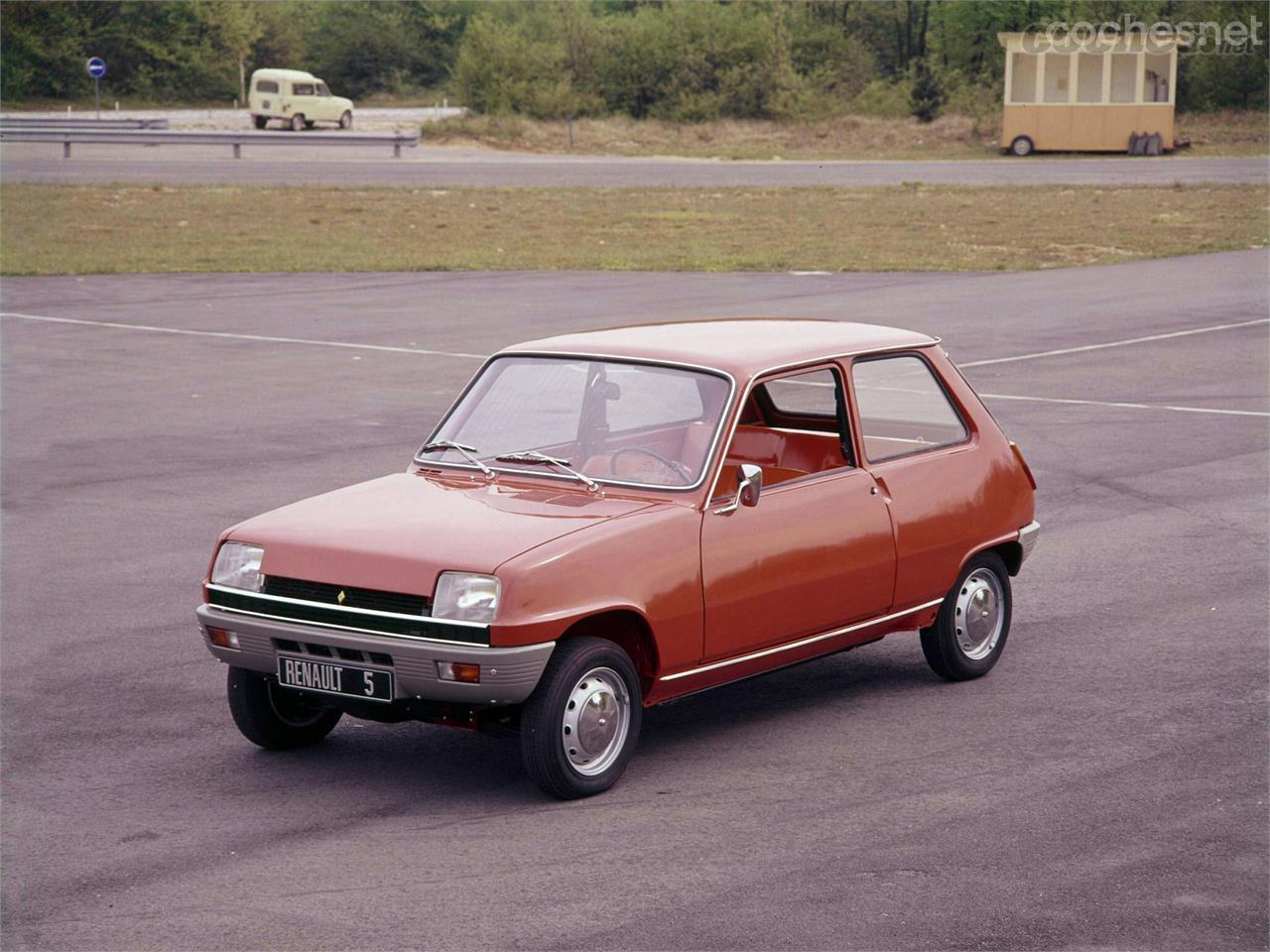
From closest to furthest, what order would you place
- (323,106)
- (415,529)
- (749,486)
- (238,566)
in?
(415,529) < (238,566) < (749,486) < (323,106)

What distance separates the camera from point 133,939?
5.03 m

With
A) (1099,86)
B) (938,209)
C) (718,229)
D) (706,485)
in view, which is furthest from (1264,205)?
(706,485)

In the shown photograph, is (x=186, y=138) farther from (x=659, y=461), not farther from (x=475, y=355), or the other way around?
(x=659, y=461)

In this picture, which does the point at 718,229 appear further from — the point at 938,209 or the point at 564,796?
the point at 564,796

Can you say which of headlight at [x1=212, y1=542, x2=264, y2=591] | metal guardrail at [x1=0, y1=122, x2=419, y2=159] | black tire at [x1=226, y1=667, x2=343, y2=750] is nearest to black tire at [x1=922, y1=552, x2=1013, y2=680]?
black tire at [x1=226, y1=667, x2=343, y2=750]

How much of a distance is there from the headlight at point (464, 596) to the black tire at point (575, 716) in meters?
0.31

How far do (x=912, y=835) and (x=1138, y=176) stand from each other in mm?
45384

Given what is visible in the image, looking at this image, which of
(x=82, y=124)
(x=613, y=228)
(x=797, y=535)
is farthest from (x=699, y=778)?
(x=82, y=124)

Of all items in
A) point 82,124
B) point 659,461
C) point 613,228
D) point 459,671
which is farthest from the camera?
point 82,124

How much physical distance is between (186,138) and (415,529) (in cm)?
5331

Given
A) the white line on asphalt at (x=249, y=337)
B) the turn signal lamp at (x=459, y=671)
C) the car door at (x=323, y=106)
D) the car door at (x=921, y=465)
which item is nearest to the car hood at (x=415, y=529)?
the turn signal lamp at (x=459, y=671)

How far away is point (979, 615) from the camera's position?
789 cm

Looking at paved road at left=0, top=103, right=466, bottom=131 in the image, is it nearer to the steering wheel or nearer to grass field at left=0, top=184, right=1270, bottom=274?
grass field at left=0, top=184, right=1270, bottom=274

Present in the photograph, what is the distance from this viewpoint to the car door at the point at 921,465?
7422 millimetres
